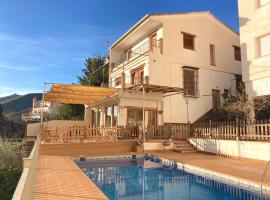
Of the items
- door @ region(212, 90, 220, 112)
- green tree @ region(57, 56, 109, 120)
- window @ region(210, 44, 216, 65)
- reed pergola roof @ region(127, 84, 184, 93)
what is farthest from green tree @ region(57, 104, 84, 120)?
window @ region(210, 44, 216, 65)

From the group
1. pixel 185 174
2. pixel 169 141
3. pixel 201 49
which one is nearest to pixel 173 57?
pixel 201 49

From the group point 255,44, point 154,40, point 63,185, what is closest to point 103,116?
point 154,40

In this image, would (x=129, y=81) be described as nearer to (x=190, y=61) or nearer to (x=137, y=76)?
(x=137, y=76)

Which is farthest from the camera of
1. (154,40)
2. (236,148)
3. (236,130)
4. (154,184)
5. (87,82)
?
(87,82)

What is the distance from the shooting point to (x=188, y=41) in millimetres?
24391

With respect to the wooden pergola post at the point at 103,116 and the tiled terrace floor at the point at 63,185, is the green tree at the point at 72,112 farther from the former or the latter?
the tiled terrace floor at the point at 63,185

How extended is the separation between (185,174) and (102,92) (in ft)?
32.3

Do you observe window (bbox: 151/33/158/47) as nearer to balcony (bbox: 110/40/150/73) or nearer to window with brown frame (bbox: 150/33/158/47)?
window with brown frame (bbox: 150/33/158/47)

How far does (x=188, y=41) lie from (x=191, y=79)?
3609 mm

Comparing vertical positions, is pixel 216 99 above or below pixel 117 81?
below

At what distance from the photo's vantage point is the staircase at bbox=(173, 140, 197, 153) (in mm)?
18453

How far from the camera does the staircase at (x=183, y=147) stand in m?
18.5

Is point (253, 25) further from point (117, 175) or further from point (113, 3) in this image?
point (117, 175)

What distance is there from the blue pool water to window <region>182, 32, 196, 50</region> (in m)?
13.5
